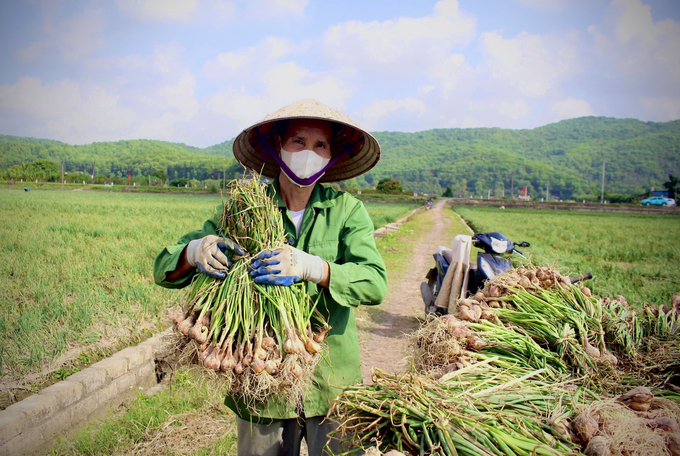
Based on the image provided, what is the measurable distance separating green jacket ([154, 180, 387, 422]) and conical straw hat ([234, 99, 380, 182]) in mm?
312

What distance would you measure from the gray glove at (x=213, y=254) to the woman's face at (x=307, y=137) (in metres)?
0.55

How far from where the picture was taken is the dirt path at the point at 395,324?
3.96 m

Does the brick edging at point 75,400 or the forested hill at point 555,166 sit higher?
the forested hill at point 555,166

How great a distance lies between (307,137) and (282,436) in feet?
4.51

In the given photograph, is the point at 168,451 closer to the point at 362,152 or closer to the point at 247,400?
the point at 247,400

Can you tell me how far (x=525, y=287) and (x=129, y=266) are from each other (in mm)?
5242

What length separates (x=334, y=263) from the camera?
5.08 ft

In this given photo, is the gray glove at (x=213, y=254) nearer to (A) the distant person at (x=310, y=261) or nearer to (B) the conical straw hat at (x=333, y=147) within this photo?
(A) the distant person at (x=310, y=261)

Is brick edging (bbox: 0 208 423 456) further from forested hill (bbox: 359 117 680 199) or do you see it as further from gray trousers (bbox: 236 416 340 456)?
forested hill (bbox: 359 117 680 199)

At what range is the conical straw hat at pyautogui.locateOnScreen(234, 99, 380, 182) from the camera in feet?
5.76

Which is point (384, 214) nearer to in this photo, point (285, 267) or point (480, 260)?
point (480, 260)

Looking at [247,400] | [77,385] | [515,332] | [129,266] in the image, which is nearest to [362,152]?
[247,400]

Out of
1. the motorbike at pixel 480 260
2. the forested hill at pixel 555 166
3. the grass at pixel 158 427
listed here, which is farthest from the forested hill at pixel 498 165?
the motorbike at pixel 480 260

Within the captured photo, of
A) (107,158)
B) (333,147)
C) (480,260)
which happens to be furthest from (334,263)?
(107,158)
